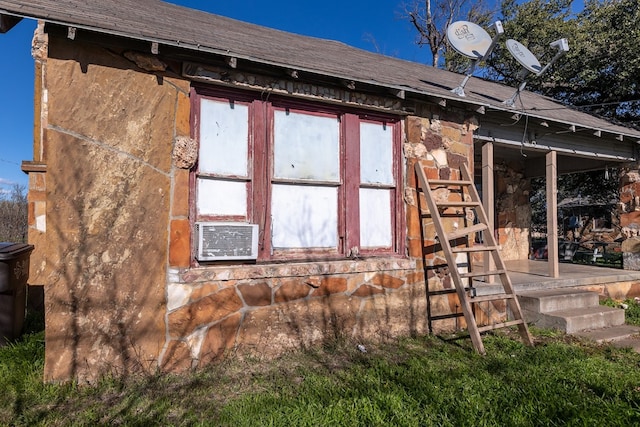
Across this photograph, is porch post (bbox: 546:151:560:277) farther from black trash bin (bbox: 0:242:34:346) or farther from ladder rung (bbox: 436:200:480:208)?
black trash bin (bbox: 0:242:34:346)

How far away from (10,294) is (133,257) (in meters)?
2.00

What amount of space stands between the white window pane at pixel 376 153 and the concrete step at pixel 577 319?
2788 millimetres

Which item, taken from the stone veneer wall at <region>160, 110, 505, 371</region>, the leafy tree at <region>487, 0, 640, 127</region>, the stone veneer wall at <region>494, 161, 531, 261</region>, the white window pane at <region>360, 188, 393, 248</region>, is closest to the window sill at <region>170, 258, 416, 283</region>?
the stone veneer wall at <region>160, 110, 505, 371</region>

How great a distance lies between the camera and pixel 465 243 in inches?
217

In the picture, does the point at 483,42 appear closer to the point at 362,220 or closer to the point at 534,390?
the point at 362,220

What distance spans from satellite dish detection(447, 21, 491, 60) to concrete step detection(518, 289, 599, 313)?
3573 millimetres

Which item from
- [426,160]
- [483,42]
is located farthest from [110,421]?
[483,42]

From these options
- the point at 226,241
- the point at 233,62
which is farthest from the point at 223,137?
the point at 226,241

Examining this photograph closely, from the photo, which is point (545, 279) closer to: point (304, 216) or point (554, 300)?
point (554, 300)

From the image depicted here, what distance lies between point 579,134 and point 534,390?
19.6 feet

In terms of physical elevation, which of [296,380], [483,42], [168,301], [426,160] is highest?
[483,42]

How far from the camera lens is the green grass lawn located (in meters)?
2.88

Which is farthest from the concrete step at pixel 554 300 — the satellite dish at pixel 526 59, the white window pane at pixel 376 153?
the satellite dish at pixel 526 59

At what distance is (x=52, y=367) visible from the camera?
338 cm
